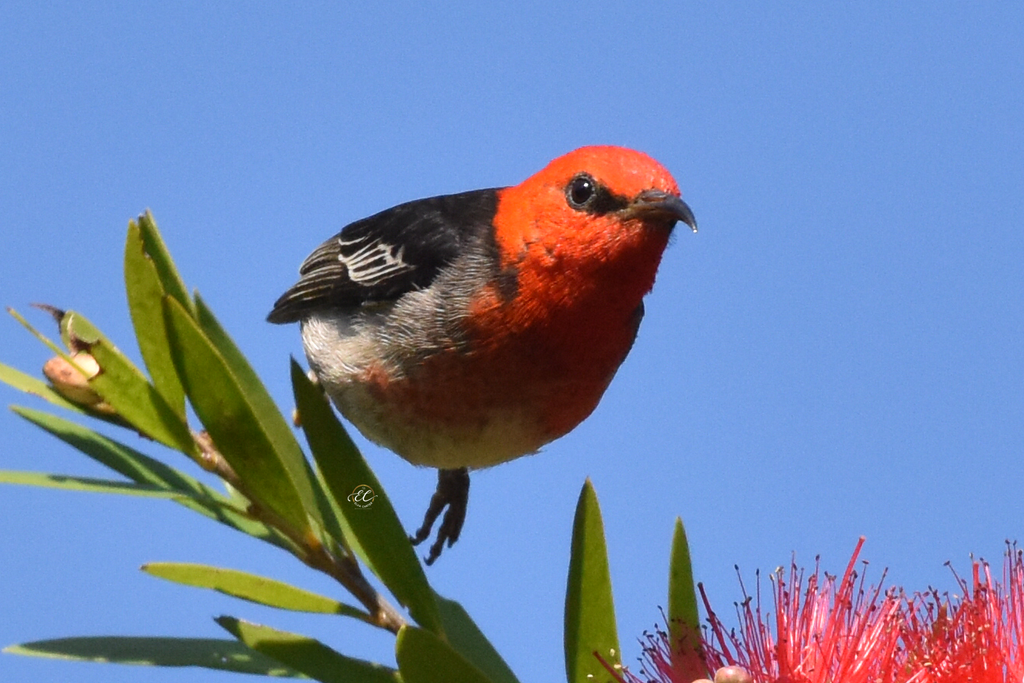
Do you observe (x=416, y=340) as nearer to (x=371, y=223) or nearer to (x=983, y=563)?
(x=371, y=223)

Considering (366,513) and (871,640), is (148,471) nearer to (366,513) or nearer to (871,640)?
(366,513)

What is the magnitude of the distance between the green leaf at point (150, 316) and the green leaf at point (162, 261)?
1.2 inches

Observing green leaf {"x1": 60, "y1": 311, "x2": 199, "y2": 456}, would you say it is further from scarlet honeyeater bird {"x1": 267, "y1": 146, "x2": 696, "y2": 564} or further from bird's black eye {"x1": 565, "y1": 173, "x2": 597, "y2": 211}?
bird's black eye {"x1": 565, "y1": 173, "x2": 597, "y2": 211}

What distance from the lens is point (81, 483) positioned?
87.5 inches

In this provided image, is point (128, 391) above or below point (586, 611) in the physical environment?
above

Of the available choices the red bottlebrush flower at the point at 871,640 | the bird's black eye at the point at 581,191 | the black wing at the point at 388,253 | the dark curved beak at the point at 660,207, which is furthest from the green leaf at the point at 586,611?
the black wing at the point at 388,253

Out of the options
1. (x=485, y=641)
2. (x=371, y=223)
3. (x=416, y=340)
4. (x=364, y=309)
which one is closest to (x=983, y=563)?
(x=485, y=641)

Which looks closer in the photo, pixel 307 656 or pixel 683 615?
pixel 307 656

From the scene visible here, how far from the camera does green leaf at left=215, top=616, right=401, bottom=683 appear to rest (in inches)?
84.7

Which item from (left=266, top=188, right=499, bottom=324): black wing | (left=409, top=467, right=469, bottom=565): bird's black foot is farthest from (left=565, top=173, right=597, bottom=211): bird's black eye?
(left=409, top=467, right=469, bottom=565): bird's black foot

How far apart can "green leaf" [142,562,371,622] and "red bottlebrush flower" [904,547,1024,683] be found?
4.01ft

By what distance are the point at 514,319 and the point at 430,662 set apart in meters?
2.09

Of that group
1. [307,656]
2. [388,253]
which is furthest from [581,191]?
[307,656]

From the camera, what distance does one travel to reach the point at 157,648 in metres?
2.27
